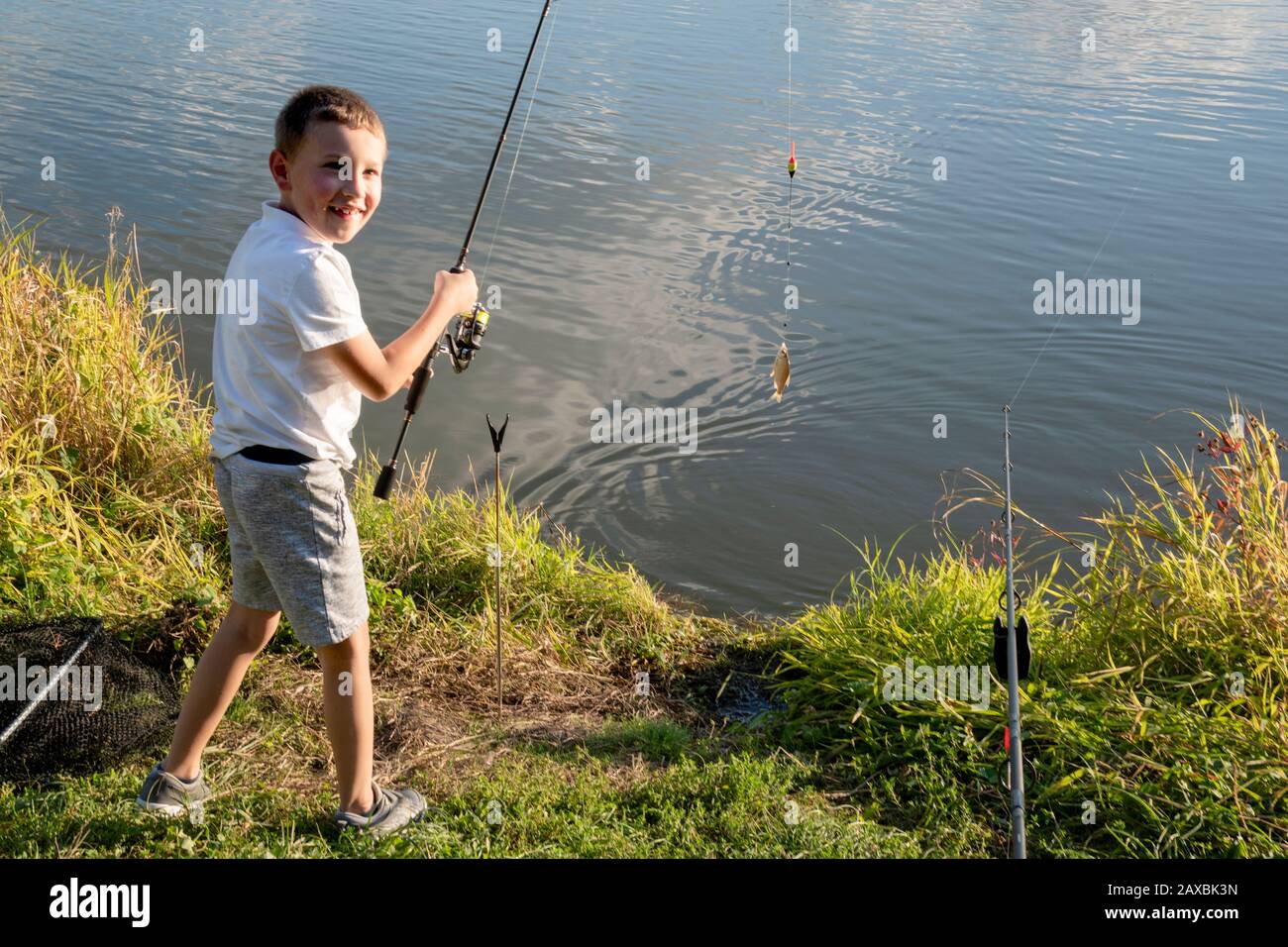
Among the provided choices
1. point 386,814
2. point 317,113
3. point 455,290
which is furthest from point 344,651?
point 317,113

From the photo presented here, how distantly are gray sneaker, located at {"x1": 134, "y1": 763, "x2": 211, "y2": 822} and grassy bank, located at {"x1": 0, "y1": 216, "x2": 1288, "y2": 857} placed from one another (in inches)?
1.7

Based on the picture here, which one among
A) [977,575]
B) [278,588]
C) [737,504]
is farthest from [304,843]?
[737,504]

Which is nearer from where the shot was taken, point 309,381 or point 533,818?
point 309,381

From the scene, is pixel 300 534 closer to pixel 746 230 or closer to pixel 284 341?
pixel 284 341

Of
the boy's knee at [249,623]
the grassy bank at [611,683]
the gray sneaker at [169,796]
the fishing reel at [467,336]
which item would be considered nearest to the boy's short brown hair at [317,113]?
the fishing reel at [467,336]

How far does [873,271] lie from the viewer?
33.2 ft

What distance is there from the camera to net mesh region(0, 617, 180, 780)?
143 inches

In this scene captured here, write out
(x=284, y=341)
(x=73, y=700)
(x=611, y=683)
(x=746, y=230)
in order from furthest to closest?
(x=746, y=230) < (x=611, y=683) < (x=73, y=700) < (x=284, y=341)

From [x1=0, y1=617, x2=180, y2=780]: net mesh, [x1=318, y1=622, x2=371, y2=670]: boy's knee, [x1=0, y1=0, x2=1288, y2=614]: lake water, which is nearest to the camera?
[x1=318, y1=622, x2=371, y2=670]: boy's knee

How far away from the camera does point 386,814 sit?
10.8 ft

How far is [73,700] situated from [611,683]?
1855 mm

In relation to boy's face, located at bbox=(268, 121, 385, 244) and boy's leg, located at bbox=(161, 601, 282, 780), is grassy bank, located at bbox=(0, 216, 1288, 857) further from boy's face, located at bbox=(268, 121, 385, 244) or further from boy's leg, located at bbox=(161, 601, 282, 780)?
boy's face, located at bbox=(268, 121, 385, 244)

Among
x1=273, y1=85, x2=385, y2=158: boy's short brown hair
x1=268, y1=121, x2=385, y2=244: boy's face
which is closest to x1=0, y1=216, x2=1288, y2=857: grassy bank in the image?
x1=268, y1=121, x2=385, y2=244: boy's face
